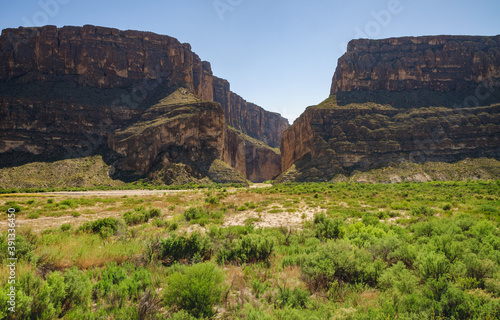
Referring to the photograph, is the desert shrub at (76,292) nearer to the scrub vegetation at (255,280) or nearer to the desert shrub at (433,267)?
the scrub vegetation at (255,280)

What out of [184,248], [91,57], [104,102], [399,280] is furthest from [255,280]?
[91,57]

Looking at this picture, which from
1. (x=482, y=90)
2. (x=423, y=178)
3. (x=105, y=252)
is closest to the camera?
(x=105, y=252)

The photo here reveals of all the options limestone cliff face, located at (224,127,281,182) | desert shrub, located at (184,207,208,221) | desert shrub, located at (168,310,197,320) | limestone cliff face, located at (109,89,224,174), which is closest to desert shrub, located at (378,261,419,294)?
desert shrub, located at (168,310,197,320)

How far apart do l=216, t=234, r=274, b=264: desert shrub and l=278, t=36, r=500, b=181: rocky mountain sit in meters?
58.5

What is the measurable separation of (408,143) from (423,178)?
50.3ft

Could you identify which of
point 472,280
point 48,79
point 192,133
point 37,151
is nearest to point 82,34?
point 48,79

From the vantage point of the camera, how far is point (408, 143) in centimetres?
6544

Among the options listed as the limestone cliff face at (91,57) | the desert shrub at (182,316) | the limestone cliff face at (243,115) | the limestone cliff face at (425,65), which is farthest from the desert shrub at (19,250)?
the limestone cliff face at (243,115)

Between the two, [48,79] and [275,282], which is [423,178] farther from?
[48,79]

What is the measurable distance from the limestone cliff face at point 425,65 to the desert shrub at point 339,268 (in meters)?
96.6

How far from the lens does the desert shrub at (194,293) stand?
12.6 feet

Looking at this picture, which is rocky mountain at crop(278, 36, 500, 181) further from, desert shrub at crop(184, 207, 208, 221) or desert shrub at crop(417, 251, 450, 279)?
desert shrub at crop(417, 251, 450, 279)

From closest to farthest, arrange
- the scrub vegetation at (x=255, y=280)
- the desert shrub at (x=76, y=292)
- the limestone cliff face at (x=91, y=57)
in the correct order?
1. the scrub vegetation at (x=255, y=280)
2. the desert shrub at (x=76, y=292)
3. the limestone cliff face at (x=91, y=57)

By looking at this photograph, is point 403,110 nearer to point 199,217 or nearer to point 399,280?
point 199,217
